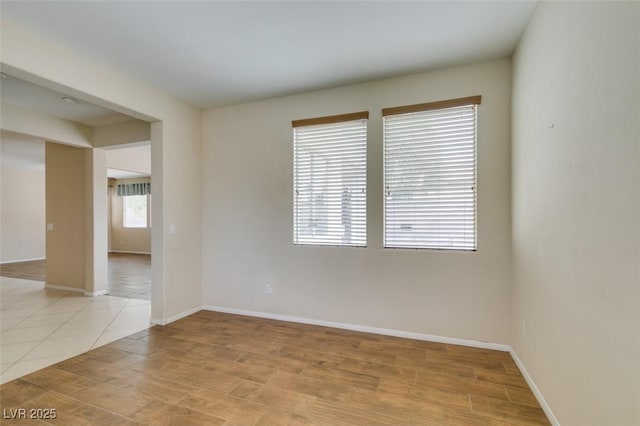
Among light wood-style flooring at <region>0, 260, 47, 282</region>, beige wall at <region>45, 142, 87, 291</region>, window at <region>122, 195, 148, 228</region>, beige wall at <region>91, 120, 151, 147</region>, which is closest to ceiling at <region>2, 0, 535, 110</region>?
beige wall at <region>91, 120, 151, 147</region>

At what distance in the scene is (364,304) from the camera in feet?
10.6

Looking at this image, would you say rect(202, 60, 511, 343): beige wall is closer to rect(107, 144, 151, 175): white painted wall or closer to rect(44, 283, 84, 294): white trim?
rect(44, 283, 84, 294): white trim

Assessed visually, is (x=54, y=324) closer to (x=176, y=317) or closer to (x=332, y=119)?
(x=176, y=317)

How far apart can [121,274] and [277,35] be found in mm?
6568

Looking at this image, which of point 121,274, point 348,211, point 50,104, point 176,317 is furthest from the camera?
point 121,274

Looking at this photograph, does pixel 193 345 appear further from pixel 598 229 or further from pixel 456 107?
pixel 456 107

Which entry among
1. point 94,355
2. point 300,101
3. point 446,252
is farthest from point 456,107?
point 94,355

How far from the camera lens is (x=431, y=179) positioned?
2.97 m

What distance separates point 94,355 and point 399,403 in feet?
9.11

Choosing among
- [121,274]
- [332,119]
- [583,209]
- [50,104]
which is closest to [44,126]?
[50,104]

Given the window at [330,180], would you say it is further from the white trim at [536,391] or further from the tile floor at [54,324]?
the tile floor at [54,324]

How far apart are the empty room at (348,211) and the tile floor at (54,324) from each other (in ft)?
0.13

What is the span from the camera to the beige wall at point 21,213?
7805 millimetres

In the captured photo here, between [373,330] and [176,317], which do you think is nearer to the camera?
[373,330]
